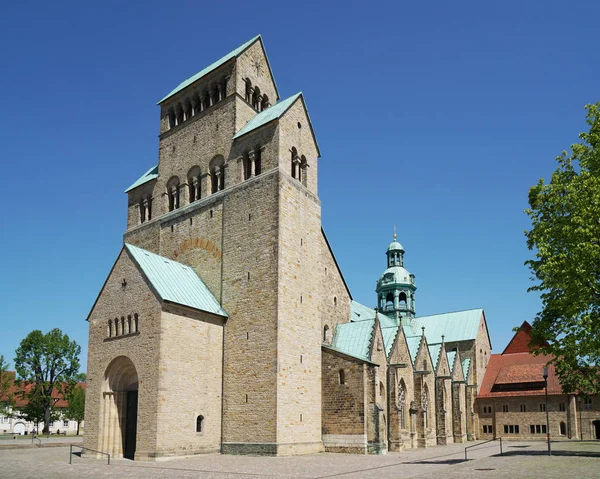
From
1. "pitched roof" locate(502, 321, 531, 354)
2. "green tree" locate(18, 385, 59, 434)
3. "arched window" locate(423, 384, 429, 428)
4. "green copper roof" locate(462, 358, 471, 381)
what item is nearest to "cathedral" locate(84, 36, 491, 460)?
"arched window" locate(423, 384, 429, 428)

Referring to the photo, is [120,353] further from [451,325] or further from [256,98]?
[451,325]

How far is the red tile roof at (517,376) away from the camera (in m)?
57.7

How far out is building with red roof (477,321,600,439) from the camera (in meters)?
54.2

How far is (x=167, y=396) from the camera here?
30547 millimetres

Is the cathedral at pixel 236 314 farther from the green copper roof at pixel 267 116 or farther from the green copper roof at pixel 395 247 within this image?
the green copper roof at pixel 395 247

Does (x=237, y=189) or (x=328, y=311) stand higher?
(x=237, y=189)

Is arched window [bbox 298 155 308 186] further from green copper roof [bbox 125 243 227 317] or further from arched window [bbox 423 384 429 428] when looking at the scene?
arched window [bbox 423 384 429 428]

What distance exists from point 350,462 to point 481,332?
41440 millimetres

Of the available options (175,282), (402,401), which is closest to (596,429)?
(402,401)

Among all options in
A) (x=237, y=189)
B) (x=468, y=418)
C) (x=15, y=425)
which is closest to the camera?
(x=237, y=189)

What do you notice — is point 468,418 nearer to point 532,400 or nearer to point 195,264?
point 532,400

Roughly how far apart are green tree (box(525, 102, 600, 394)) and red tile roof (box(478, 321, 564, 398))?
29.8 m

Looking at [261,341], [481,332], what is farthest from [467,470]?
[481,332]

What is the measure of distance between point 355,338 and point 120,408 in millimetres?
15958
